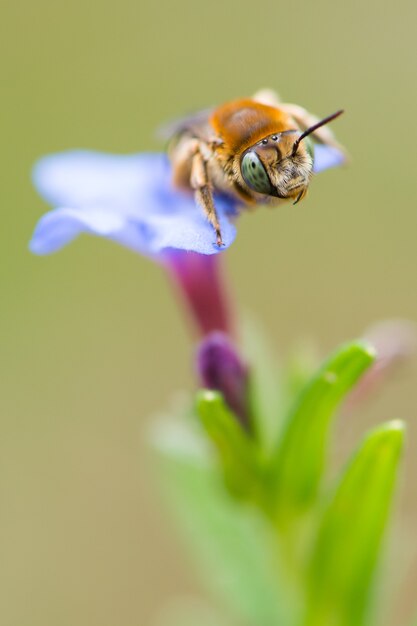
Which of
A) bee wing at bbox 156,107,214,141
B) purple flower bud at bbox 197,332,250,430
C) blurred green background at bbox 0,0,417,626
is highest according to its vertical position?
blurred green background at bbox 0,0,417,626

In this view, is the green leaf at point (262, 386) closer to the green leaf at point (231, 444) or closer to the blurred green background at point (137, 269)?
the green leaf at point (231, 444)

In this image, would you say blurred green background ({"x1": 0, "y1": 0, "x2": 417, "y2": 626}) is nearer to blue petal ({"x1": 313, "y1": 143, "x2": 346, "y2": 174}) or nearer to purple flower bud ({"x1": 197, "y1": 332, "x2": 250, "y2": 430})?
blue petal ({"x1": 313, "y1": 143, "x2": 346, "y2": 174})

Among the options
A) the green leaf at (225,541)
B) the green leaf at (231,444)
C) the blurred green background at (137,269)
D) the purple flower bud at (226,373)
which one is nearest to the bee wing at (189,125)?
the purple flower bud at (226,373)

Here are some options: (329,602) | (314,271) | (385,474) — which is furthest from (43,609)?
(385,474)

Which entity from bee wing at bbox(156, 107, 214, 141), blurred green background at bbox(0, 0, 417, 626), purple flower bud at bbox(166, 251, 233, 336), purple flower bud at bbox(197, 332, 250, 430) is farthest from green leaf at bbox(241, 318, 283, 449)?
blurred green background at bbox(0, 0, 417, 626)

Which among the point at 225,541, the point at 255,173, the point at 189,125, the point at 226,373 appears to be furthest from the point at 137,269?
the point at 255,173

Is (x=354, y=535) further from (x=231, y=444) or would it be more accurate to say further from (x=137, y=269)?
(x=137, y=269)

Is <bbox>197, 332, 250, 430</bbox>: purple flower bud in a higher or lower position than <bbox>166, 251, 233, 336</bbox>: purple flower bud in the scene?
lower
